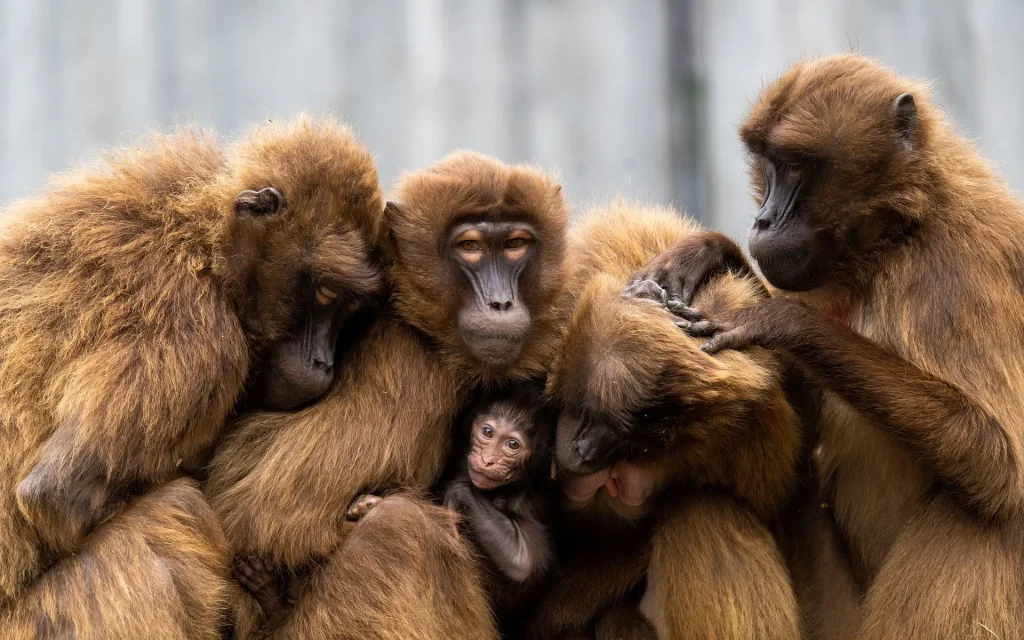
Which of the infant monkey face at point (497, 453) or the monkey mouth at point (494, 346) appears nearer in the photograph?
the monkey mouth at point (494, 346)

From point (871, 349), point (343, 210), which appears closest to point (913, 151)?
point (871, 349)

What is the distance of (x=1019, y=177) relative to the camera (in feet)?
29.7

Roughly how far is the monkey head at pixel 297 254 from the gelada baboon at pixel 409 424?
0.19m

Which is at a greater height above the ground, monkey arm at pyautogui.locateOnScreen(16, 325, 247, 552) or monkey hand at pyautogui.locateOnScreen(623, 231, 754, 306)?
monkey hand at pyautogui.locateOnScreen(623, 231, 754, 306)

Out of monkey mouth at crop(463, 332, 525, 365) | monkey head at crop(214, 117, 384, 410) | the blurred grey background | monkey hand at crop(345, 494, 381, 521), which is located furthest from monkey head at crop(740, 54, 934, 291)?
the blurred grey background

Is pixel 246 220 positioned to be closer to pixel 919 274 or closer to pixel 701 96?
pixel 919 274

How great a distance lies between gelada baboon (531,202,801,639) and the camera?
5.04 meters

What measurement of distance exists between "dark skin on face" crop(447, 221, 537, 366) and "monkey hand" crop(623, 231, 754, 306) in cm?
51

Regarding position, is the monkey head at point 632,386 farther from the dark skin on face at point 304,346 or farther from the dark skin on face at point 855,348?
the dark skin on face at point 304,346

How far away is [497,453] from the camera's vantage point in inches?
217

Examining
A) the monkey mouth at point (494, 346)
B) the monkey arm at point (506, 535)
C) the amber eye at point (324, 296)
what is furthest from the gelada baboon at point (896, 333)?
the amber eye at point (324, 296)

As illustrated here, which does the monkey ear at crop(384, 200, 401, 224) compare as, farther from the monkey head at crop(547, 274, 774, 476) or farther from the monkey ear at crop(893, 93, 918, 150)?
the monkey ear at crop(893, 93, 918, 150)

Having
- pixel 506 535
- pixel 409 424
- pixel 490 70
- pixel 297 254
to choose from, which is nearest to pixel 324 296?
pixel 297 254

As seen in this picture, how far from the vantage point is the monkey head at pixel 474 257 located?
548 centimetres
